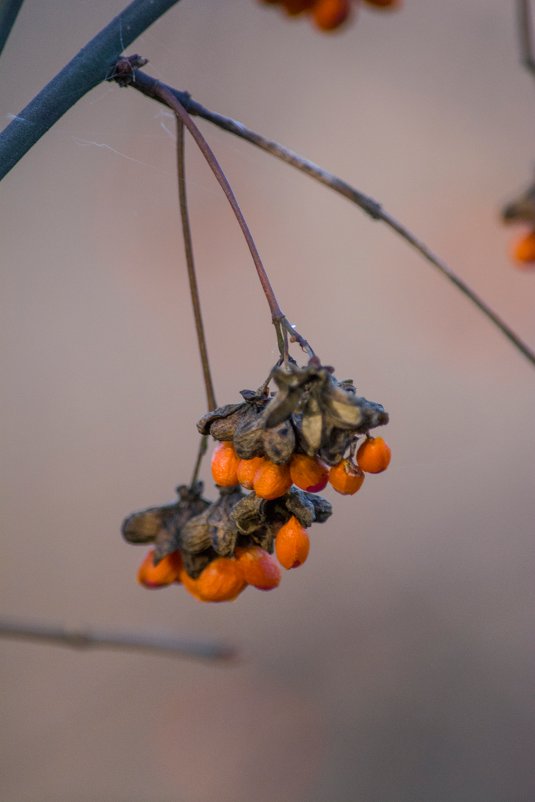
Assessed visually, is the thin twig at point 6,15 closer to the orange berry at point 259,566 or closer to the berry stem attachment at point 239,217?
the berry stem attachment at point 239,217

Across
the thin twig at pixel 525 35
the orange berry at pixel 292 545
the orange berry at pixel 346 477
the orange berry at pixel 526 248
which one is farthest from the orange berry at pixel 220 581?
the thin twig at pixel 525 35

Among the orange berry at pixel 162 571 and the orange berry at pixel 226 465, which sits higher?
the orange berry at pixel 162 571

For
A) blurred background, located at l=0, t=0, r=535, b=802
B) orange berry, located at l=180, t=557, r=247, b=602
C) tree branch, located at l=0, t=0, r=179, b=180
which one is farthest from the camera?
blurred background, located at l=0, t=0, r=535, b=802

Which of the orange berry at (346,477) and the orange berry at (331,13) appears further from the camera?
the orange berry at (331,13)

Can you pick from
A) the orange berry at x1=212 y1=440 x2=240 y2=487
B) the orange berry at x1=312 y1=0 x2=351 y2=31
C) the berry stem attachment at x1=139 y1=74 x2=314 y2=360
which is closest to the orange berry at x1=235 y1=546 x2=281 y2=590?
the orange berry at x1=212 y1=440 x2=240 y2=487

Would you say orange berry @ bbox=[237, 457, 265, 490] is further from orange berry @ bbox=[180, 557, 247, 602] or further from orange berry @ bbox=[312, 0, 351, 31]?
orange berry @ bbox=[312, 0, 351, 31]
